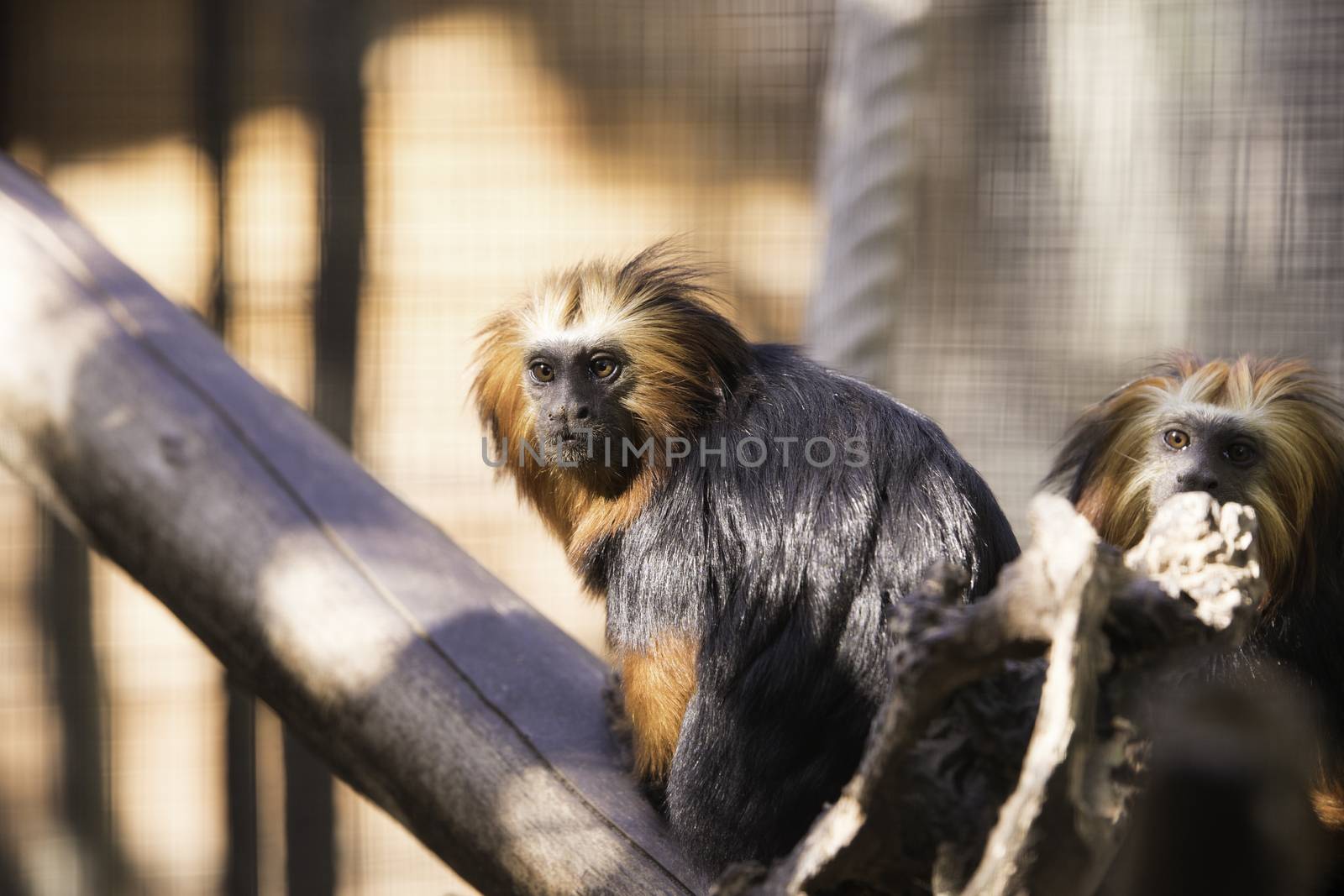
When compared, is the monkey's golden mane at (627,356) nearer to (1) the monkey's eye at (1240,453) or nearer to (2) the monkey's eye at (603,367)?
(2) the monkey's eye at (603,367)

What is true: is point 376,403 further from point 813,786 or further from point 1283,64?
point 1283,64

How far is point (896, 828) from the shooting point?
112 cm

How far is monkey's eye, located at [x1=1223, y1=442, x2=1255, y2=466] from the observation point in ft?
6.05

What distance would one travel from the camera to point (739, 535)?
1651 millimetres

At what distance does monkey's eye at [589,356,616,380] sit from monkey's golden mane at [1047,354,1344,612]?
0.81m

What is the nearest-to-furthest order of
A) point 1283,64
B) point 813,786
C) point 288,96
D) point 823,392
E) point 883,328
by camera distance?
point 813,786, point 823,392, point 883,328, point 1283,64, point 288,96

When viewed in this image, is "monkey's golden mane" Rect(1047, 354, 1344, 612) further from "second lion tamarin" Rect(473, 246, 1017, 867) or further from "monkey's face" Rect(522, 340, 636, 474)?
"monkey's face" Rect(522, 340, 636, 474)

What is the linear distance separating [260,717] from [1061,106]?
279 centimetres

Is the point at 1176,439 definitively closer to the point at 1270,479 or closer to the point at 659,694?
the point at 1270,479

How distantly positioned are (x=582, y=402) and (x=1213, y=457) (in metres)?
0.97

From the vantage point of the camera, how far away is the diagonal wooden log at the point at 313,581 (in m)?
1.66

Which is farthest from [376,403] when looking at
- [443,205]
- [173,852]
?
[173,852]

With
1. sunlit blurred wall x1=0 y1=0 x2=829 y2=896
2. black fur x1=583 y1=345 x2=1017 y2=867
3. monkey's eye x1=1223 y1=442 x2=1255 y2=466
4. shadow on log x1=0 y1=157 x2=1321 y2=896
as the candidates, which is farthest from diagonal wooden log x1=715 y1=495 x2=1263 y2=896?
sunlit blurred wall x1=0 y1=0 x2=829 y2=896

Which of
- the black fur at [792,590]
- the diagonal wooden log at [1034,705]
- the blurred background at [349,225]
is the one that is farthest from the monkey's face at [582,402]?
the blurred background at [349,225]
